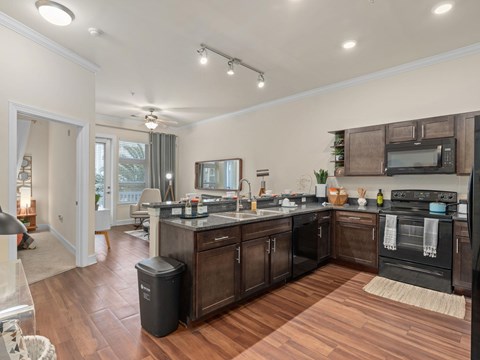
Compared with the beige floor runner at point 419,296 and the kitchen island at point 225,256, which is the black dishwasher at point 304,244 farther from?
the beige floor runner at point 419,296

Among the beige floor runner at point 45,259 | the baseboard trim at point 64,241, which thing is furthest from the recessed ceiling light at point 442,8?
the baseboard trim at point 64,241

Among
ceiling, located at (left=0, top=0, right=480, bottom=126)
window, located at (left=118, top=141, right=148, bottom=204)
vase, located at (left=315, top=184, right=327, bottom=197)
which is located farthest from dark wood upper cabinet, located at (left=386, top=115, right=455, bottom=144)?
window, located at (left=118, top=141, right=148, bottom=204)

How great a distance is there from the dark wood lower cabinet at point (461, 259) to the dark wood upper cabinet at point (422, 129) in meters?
1.15

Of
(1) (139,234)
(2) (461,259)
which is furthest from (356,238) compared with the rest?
(1) (139,234)

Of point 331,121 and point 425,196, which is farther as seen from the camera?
point 331,121

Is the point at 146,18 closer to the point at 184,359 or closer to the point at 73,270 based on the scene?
the point at 184,359

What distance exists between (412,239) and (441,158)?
107cm

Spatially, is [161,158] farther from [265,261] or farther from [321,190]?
[265,261]

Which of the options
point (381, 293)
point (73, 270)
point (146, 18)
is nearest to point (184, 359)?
point (381, 293)

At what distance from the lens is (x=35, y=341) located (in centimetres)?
130

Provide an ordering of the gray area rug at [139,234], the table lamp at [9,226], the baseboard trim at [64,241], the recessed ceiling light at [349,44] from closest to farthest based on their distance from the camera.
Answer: the table lamp at [9,226] → the recessed ceiling light at [349,44] → the baseboard trim at [64,241] → the gray area rug at [139,234]

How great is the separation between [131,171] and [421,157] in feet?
22.1

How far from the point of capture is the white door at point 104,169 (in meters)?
6.71

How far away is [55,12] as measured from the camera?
243 centimetres
